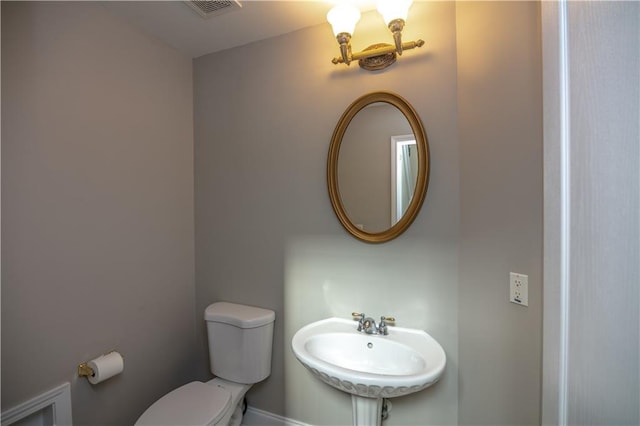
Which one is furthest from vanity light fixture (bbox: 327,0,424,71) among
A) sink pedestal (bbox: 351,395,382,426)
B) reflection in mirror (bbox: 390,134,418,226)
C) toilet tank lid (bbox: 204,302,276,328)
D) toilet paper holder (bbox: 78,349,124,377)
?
toilet paper holder (bbox: 78,349,124,377)

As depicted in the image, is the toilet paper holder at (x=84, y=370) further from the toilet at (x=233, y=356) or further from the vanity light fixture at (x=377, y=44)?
the vanity light fixture at (x=377, y=44)

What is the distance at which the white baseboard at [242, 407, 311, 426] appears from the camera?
1.66m

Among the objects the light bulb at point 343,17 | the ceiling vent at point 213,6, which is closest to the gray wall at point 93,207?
the ceiling vent at point 213,6

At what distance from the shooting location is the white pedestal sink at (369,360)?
100cm

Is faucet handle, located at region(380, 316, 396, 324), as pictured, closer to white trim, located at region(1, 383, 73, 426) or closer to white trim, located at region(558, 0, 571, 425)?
white trim, located at region(558, 0, 571, 425)

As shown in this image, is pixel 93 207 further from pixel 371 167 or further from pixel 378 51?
pixel 378 51

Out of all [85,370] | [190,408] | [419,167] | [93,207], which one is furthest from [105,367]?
[419,167]

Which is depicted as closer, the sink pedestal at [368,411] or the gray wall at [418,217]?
the gray wall at [418,217]

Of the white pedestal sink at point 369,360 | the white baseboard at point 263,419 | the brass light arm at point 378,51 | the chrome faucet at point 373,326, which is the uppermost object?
the brass light arm at point 378,51

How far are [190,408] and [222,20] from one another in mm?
2057

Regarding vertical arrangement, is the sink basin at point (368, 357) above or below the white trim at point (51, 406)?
above

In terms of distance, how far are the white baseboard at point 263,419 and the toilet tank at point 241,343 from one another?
30 cm

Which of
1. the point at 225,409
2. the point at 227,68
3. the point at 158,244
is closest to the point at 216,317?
the point at 225,409

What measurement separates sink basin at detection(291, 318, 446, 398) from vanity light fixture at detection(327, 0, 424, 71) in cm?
136
